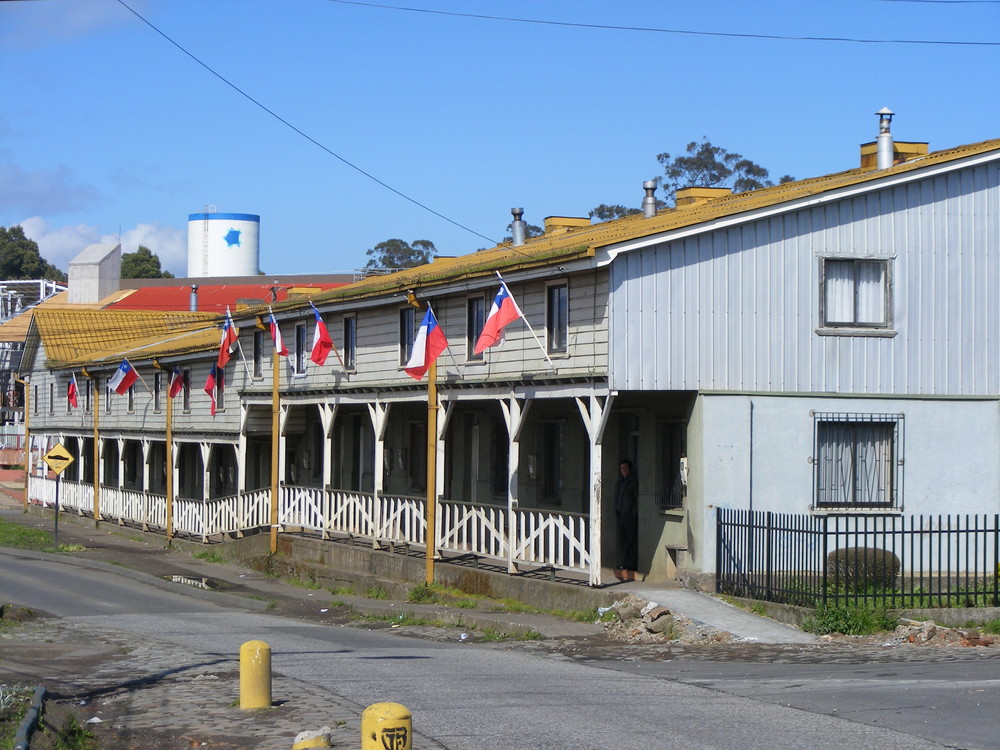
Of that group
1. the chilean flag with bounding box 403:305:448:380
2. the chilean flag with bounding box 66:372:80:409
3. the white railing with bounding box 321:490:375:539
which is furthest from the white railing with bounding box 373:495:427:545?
the chilean flag with bounding box 66:372:80:409

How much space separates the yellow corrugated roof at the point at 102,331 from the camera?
4838 cm

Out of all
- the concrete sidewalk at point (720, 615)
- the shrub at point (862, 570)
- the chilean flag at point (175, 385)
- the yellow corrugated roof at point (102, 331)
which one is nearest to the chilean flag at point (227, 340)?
the chilean flag at point (175, 385)

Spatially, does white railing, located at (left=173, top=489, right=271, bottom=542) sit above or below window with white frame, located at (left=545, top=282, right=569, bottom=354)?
below

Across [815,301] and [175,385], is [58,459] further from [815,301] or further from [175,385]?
[815,301]

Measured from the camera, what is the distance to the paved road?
9.95 metres

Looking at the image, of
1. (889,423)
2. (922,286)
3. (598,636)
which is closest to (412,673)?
(598,636)

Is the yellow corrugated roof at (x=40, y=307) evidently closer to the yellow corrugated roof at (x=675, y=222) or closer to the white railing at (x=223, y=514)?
the white railing at (x=223, y=514)

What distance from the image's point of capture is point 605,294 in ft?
63.0

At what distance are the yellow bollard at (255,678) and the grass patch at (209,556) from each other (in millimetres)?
22142

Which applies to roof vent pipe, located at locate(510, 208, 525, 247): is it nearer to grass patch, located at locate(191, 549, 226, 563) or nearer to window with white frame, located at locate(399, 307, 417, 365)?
window with white frame, located at locate(399, 307, 417, 365)

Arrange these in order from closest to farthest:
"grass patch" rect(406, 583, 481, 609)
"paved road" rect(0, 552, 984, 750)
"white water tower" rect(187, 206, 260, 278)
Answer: "paved road" rect(0, 552, 984, 750)
"grass patch" rect(406, 583, 481, 609)
"white water tower" rect(187, 206, 260, 278)

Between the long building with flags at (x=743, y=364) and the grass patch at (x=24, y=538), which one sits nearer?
the long building with flags at (x=743, y=364)

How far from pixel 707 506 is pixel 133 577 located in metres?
14.8

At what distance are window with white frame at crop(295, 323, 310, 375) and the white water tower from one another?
188 feet
